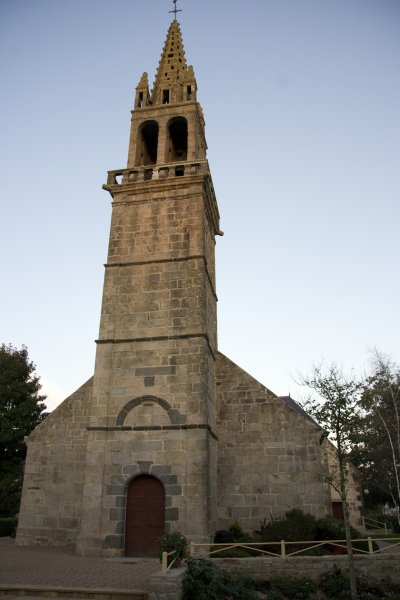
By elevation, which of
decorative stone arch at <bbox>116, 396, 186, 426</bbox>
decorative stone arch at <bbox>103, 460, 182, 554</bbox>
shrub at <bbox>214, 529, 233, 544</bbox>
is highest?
decorative stone arch at <bbox>116, 396, 186, 426</bbox>

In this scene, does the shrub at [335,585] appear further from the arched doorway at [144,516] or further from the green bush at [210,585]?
the arched doorway at [144,516]

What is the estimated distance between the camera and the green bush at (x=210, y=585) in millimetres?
8922

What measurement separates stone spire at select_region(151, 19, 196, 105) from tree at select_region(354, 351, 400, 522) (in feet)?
48.8

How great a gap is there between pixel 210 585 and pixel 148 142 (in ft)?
59.6

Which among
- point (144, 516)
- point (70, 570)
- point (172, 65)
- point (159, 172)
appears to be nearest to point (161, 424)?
point (144, 516)

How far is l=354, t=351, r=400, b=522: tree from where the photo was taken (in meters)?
21.7

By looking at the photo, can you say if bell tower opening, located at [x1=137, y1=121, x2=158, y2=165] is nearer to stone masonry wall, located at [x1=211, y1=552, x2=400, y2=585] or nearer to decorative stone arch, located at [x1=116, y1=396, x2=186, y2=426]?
decorative stone arch, located at [x1=116, y1=396, x2=186, y2=426]

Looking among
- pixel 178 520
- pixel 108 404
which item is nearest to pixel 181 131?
pixel 108 404

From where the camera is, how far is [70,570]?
10344 millimetres

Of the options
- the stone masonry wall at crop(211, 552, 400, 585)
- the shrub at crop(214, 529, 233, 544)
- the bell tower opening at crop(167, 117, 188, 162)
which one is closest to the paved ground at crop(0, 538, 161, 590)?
the stone masonry wall at crop(211, 552, 400, 585)

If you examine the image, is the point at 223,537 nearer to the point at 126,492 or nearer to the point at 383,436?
the point at 126,492

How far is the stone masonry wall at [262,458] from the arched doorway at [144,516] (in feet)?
10.0

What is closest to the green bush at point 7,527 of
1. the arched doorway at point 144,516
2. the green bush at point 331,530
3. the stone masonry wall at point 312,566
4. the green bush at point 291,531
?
the arched doorway at point 144,516

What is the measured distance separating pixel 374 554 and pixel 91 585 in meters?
6.99
